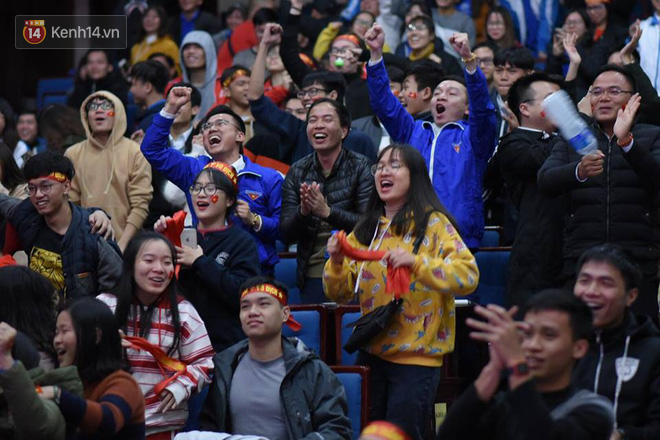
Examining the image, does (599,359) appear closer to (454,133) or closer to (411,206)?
(411,206)

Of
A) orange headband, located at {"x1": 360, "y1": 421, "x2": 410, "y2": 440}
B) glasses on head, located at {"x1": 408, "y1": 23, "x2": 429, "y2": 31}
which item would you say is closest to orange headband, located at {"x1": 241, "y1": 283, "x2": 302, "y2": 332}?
orange headband, located at {"x1": 360, "y1": 421, "x2": 410, "y2": 440}

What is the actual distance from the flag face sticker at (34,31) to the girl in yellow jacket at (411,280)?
707 cm

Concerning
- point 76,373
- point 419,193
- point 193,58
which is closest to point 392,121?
point 419,193

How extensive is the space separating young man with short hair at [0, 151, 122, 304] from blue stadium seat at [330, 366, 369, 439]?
5.12ft

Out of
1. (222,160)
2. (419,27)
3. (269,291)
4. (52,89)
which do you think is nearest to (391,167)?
Answer: (269,291)

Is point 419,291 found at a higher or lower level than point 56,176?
lower

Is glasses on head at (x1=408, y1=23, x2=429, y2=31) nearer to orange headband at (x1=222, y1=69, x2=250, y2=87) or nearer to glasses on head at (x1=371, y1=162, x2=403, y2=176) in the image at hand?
orange headband at (x1=222, y1=69, x2=250, y2=87)

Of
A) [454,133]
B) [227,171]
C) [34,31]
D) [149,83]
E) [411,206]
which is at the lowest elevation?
[411,206]

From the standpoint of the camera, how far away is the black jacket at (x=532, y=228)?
6.75m

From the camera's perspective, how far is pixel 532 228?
22.4 ft

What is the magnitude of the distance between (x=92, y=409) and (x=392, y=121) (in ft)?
11.4

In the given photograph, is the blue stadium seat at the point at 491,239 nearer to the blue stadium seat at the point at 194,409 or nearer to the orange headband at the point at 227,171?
the orange headband at the point at 227,171

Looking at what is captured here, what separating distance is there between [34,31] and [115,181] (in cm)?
494

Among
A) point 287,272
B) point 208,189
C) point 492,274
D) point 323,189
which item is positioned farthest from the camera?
point 287,272
